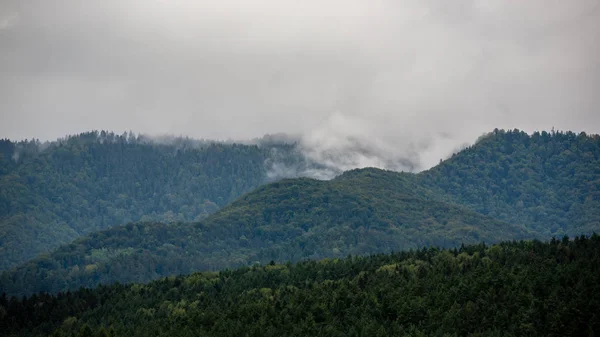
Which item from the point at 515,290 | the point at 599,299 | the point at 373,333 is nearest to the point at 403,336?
the point at 373,333

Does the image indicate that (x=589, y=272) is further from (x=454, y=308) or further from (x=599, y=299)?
(x=454, y=308)

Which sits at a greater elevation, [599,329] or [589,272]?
[589,272]

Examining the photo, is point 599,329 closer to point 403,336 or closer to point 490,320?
point 490,320

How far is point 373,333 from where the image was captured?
196 metres

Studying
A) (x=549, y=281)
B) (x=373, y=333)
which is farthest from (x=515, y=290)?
(x=373, y=333)

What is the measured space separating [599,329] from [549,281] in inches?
1166

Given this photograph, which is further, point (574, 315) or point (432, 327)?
point (432, 327)

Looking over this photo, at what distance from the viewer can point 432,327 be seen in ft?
641

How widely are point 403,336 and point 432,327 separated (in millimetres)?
7270

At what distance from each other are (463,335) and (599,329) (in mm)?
30099

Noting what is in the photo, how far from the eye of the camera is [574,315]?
17262cm

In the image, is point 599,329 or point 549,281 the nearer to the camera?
point 599,329

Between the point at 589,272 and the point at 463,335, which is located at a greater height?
the point at 589,272

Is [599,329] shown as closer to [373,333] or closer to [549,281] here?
[549,281]
